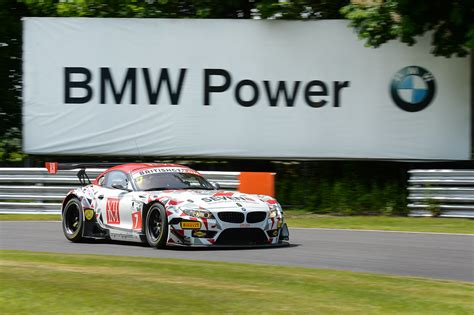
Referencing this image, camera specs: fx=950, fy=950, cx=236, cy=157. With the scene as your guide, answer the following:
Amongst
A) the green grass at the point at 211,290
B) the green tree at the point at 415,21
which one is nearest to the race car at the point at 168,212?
the green grass at the point at 211,290

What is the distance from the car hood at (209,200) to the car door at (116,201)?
0.53 m

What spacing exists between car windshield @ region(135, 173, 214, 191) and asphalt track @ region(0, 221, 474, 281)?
0.89 metres

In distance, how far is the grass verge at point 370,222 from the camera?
17.1 meters

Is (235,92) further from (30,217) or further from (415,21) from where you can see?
(30,217)

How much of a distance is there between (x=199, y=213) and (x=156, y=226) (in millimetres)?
789

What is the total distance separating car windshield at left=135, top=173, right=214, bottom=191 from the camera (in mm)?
13977

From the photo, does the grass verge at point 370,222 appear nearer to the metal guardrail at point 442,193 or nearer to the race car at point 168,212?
the metal guardrail at point 442,193

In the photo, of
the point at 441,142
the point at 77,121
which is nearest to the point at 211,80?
the point at 77,121

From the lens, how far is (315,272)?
33.7 ft

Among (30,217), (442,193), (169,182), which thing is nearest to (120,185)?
(169,182)

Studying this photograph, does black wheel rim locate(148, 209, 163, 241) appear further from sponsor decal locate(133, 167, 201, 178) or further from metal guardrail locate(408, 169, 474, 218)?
metal guardrail locate(408, 169, 474, 218)

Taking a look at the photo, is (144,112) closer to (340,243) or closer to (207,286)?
(340,243)

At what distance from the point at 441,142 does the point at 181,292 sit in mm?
15029

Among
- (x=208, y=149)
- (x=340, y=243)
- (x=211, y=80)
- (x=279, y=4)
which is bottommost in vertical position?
(x=340, y=243)
